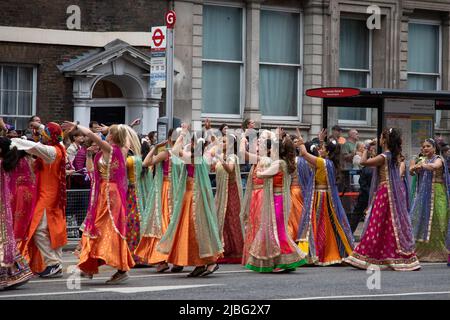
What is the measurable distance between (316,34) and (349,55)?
162 cm

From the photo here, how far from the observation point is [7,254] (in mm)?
13312

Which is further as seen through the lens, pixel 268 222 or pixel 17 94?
pixel 17 94

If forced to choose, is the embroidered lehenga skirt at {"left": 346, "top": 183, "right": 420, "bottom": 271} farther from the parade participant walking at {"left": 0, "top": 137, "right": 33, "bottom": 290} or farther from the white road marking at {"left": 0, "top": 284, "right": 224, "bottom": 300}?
the parade participant walking at {"left": 0, "top": 137, "right": 33, "bottom": 290}

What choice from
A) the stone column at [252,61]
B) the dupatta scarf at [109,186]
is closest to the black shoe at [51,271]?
the dupatta scarf at [109,186]

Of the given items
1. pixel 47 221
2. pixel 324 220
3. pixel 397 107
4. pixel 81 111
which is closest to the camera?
pixel 47 221

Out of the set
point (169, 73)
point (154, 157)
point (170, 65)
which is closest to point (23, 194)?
point (154, 157)

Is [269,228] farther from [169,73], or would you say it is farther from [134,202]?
[169,73]

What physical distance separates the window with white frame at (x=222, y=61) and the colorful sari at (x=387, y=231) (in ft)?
41.7

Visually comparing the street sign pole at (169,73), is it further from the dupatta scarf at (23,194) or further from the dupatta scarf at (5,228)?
the dupatta scarf at (5,228)

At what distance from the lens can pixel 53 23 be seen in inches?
1008

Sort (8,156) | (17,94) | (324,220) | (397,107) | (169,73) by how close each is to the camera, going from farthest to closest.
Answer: (17,94), (397,107), (169,73), (324,220), (8,156)

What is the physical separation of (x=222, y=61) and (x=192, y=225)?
46.1ft

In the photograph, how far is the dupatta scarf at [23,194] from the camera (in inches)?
599
